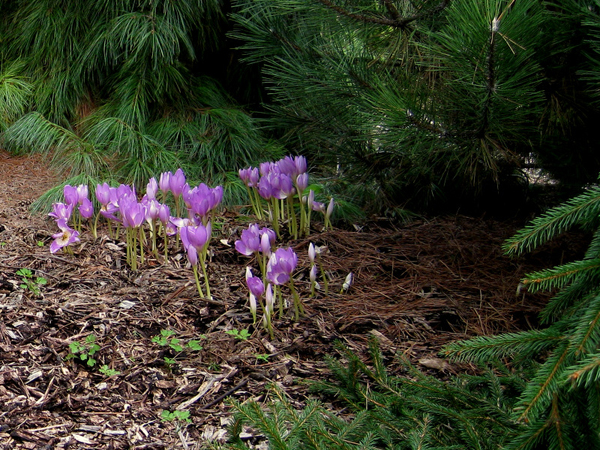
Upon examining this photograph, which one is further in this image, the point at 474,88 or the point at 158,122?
the point at 158,122

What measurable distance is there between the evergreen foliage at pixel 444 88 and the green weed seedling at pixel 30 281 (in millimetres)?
1292

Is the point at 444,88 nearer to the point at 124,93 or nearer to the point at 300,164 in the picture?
the point at 300,164

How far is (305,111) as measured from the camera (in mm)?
2930

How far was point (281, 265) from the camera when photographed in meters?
1.93

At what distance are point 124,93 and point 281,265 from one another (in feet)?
6.66

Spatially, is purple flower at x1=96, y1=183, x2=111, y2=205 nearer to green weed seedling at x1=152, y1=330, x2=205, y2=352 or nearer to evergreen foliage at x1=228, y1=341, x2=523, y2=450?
green weed seedling at x1=152, y1=330, x2=205, y2=352

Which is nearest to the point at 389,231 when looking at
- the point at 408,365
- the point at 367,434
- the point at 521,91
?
the point at 521,91

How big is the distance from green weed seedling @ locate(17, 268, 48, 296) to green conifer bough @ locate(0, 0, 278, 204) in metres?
0.96

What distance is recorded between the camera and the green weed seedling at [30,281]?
213 cm

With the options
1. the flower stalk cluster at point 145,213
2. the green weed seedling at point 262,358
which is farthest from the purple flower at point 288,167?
the green weed seedling at point 262,358

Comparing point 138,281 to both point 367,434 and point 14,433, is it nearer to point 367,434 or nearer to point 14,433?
point 14,433

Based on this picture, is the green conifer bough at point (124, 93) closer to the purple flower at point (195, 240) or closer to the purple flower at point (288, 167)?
the purple flower at point (288, 167)

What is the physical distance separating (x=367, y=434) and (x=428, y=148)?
123 centimetres

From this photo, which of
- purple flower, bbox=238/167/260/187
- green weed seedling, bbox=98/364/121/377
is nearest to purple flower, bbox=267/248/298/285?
green weed seedling, bbox=98/364/121/377
